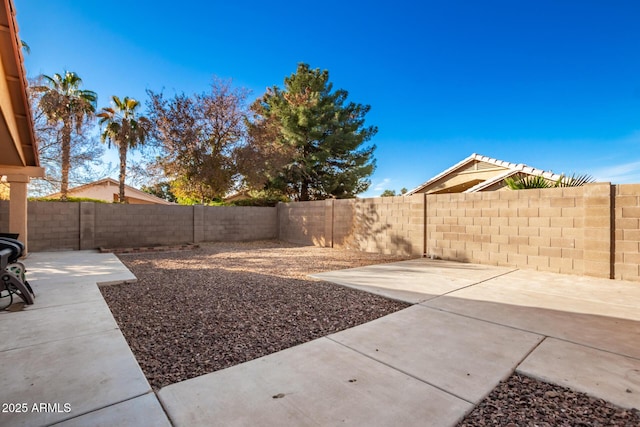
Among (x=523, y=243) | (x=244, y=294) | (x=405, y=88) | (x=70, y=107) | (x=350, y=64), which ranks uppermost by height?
(x=350, y=64)

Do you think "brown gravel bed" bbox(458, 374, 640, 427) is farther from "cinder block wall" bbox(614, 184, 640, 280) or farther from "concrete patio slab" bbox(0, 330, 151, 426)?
"cinder block wall" bbox(614, 184, 640, 280)

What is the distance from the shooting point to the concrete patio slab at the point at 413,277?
473 centimetres

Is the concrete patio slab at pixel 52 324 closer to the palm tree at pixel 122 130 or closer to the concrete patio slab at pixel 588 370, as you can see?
the concrete patio slab at pixel 588 370

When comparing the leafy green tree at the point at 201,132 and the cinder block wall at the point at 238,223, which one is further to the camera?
the leafy green tree at the point at 201,132

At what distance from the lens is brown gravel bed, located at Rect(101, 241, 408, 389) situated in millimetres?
2600

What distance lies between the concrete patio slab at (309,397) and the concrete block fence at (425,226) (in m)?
6.06

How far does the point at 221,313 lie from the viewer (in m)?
3.74

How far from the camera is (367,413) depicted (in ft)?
5.88

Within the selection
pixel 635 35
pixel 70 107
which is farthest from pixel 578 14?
pixel 70 107

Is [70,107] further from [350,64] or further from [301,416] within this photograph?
[301,416]

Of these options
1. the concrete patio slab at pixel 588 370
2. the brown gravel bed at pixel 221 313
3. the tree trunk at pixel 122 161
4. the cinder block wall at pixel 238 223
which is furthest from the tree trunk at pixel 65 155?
the concrete patio slab at pixel 588 370

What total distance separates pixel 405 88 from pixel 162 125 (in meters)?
11.9

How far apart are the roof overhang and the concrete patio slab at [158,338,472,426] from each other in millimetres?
4557

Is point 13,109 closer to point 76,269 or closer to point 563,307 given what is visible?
point 76,269
